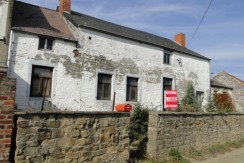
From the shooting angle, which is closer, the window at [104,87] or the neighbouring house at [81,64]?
the neighbouring house at [81,64]

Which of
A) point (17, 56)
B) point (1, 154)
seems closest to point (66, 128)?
point (1, 154)

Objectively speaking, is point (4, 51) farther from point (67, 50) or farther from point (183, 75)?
point (183, 75)

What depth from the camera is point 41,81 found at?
43.4 feet

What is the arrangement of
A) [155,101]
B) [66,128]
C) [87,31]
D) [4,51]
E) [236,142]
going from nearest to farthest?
[66,128] < [4,51] < [236,142] < [87,31] < [155,101]

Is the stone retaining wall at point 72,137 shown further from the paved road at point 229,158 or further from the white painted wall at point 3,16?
the white painted wall at point 3,16

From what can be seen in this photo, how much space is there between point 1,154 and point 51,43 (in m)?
10.1

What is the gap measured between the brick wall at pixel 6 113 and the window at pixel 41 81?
8.74 metres

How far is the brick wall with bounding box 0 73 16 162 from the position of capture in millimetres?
4395

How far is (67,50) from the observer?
14.1 meters

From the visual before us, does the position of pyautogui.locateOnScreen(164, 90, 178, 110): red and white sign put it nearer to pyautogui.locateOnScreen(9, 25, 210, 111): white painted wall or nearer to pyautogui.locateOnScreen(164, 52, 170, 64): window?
pyautogui.locateOnScreen(9, 25, 210, 111): white painted wall

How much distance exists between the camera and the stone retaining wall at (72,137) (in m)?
4.91

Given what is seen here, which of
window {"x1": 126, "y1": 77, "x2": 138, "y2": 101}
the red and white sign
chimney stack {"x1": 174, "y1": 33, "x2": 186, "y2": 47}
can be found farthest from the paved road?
chimney stack {"x1": 174, "y1": 33, "x2": 186, "y2": 47}

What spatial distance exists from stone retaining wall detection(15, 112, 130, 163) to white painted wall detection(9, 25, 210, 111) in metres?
7.30

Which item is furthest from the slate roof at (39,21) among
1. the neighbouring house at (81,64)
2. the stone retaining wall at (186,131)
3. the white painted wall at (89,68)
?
the stone retaining wall at (186,131)
